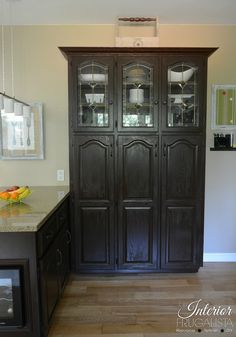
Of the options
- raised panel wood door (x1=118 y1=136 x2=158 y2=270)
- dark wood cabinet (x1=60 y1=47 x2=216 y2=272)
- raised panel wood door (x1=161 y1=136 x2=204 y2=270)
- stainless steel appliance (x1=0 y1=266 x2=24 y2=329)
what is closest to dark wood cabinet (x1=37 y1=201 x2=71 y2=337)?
stainless steel appliance (x1=0 y1=266 x2=24 y2=329)

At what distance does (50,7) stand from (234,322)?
3396 mm

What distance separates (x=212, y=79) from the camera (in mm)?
3268

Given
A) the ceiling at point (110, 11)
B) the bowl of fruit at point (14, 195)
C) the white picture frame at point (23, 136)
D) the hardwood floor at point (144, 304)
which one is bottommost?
the hardwood floor at point (144, 304)

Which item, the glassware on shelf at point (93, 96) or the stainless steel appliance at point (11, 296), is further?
the glassware on shelf at point (93, 96)

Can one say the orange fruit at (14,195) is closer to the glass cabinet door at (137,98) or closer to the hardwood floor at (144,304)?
the hardwood floor at (144,304)

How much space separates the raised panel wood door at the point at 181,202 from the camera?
2908 millimetres

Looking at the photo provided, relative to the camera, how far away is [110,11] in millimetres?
2908

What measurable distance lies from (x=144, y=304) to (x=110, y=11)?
9.68 ft

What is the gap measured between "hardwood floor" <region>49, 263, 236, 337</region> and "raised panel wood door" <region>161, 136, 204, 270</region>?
0.26 m

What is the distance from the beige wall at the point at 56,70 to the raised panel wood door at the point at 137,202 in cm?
81

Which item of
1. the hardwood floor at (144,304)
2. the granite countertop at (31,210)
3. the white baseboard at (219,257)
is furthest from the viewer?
the white baseboard at (219,257)

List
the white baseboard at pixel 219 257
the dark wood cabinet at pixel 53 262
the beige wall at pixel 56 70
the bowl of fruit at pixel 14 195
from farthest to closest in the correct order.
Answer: the white baseboard at pixel 219 257 < the beige wall at pixel 56 70 < the bowl of fruit at pixel 14 195 < the dark wood cabinet at pixel 53 262

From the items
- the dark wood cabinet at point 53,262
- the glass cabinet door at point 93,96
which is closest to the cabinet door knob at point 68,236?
the dark wood cabinet at point 53,262

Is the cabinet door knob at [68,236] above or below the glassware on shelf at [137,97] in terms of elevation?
below
